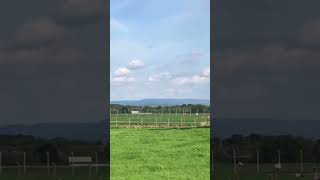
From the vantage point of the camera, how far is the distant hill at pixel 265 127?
30.4ft

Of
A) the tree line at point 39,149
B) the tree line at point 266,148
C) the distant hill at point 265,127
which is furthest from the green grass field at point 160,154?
the tree line at point 39,149

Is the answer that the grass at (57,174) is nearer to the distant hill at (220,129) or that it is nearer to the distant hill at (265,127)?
the distant hill at (220,129)

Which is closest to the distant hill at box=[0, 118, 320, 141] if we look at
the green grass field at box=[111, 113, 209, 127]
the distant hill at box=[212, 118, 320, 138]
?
the distant hill at box=[212, 118, 320, 138]

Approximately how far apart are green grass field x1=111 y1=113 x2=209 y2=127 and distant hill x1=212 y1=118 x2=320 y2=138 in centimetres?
869

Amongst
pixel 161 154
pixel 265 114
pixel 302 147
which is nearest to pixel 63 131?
pixel 265 114

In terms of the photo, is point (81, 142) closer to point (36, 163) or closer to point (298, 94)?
point (36, 163)

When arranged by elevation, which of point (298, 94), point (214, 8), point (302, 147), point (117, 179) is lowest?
point (117, 179)

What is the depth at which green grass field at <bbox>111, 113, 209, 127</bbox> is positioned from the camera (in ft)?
64.1

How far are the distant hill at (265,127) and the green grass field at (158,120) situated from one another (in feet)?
28.5

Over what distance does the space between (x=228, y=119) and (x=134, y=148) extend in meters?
6.45

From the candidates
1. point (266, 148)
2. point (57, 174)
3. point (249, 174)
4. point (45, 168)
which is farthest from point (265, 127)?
point (45, 168)

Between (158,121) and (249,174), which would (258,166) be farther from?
(158,121)

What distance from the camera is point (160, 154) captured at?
1409 centimetres

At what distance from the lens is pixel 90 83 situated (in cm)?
858
